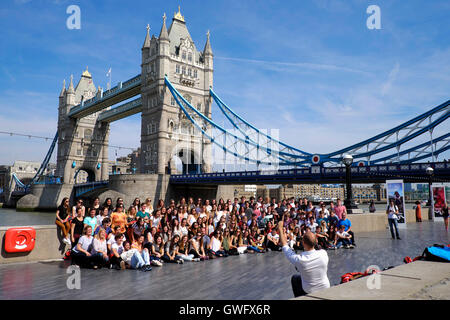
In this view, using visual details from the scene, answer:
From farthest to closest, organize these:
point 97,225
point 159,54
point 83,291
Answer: point 159,54, point 97,225, point 83,291

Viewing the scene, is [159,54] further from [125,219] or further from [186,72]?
[125,219]

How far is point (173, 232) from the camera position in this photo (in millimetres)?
8500

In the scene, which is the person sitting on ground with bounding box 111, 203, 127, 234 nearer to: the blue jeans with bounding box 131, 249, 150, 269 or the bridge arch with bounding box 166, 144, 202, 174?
the blue jeans with bounding box 131, 249, 150, 269

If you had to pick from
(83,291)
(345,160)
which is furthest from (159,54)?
(83,291)

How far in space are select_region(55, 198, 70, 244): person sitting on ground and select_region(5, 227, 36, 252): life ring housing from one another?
569 millimetres

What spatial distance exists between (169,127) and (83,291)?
127ft

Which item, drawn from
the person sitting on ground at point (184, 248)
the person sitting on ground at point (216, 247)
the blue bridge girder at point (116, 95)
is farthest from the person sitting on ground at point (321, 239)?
the blue bridge girder at point (116, 95)

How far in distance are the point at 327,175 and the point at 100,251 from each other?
78.3ft

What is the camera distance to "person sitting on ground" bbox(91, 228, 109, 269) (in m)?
6.85

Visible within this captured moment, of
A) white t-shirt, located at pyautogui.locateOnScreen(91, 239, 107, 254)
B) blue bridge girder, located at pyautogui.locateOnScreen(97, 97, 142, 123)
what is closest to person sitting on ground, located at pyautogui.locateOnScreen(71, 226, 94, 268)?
white t-shirt, located at pyautogui.locateOnScreen(91, 239, 107, 254)

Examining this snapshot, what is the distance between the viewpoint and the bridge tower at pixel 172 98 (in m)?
42.2

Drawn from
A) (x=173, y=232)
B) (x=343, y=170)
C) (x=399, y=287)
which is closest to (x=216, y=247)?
(x=173, y=232)

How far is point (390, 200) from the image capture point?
1265 centimetres

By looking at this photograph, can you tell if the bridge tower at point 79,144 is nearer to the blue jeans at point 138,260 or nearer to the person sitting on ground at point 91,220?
the person sitting on ground at point 91,220
